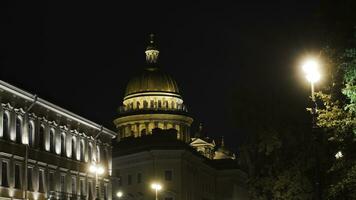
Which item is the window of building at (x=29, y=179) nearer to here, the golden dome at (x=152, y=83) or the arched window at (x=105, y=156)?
the arched window at (x=105, y=156)

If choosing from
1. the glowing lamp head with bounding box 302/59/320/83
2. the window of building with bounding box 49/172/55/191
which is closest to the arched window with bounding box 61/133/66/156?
the window of building with bounding box 49/172/55/191

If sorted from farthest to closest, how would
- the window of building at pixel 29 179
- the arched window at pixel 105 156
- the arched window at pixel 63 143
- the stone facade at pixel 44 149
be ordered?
the arched window at pixel 105 156
the arched window at pixel 63 143
the window of building at pixel 29 179
the stone facade at pixel 44 149

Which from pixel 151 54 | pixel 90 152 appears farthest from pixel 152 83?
pixel 90 152

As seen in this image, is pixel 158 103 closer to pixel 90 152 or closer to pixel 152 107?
pixel 152 107

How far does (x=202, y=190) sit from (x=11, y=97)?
69.2 meters

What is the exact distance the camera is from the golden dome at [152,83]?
13038 cm

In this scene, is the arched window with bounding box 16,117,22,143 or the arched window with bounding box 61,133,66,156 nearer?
the arched window with bounding box 16,117,22,143

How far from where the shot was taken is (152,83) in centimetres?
13050

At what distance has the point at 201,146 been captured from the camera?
146000 millimetres

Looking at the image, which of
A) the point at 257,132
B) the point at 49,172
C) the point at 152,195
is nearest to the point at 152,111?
the point at 152,195

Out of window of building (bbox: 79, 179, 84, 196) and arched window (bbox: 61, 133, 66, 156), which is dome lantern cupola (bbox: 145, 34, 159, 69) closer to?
window of building (bbox: 79, 179, 84, 196)

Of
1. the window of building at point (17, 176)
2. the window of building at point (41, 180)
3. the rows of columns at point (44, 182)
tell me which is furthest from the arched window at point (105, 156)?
the window of building at point (17, 176)

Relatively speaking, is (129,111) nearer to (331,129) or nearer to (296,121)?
(296,121)

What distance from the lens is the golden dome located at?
130 meters
